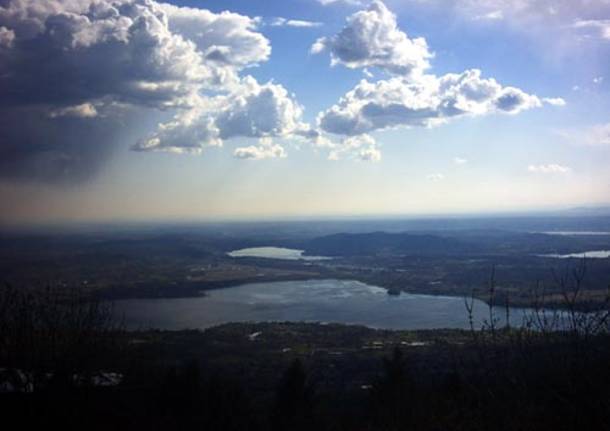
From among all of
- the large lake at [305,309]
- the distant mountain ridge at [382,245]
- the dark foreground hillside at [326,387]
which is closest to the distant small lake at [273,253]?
the distant mountain ridge at [382,245]

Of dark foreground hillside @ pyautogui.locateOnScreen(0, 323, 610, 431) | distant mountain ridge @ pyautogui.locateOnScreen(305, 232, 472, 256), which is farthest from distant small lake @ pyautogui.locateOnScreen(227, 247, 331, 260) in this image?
dark foreground hillside @ pyautogui.locateOnScreen(0, 323, 610, 431)

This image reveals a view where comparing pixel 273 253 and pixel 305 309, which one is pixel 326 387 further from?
pixel 273 253

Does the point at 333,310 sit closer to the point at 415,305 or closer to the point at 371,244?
the point at 415,305

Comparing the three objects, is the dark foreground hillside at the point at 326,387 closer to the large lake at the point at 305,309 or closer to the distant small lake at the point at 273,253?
the large lake at the point at 305,309

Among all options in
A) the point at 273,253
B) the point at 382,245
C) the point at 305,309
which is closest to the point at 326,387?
the point at 305,309

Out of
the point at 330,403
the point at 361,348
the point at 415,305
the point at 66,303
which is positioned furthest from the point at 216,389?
the point at 415,305

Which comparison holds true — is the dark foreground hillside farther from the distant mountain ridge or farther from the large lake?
the distant mountain ridge
